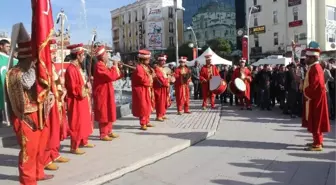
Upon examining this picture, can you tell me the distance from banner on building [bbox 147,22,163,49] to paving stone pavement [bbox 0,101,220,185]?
70182 mm

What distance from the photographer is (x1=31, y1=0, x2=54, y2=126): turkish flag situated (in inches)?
169

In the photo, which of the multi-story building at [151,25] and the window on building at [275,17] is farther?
the multi-story building at [151,25]

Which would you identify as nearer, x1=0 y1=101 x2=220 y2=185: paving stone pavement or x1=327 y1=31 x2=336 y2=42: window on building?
x1=0 y1=101 x2=220 y2=185: paving stone pavement

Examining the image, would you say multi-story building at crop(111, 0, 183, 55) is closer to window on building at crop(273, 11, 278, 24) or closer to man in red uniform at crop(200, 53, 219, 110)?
window on building at crop(273, 11, 278, 24)

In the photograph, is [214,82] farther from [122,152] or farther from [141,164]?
[141,164]

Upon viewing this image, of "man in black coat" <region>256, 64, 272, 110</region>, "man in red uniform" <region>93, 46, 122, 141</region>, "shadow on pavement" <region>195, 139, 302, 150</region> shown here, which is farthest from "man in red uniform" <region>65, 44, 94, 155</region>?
"man in black coat" <region>256, 64, 272, 110</region>

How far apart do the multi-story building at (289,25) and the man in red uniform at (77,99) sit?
42.7 metres

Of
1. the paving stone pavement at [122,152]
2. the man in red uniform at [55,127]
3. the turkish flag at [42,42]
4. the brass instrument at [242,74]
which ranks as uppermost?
the turkish flag at [42,42]

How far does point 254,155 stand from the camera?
676 centimetres

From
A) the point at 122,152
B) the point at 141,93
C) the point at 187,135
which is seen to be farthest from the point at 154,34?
the point at 122,152

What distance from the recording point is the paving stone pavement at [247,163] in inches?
213

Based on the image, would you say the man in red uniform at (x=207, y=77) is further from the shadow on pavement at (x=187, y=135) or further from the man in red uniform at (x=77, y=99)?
the man in red uniform at (x=77, y=99)

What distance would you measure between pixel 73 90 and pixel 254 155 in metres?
3.16

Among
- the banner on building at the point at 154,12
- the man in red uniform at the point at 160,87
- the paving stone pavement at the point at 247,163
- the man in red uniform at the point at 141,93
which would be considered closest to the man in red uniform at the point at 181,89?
the man in red uniform at the point at 160,87
